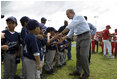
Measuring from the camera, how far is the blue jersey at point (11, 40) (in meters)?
3.10

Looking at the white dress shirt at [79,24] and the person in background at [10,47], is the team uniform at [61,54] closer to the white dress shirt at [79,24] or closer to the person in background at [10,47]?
the white dress shirt at [79,24]

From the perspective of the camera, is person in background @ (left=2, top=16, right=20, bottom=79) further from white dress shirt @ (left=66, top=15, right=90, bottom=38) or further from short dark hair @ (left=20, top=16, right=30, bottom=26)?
white dress shirt @ (left=66, top=15, right=90, bottom=38)

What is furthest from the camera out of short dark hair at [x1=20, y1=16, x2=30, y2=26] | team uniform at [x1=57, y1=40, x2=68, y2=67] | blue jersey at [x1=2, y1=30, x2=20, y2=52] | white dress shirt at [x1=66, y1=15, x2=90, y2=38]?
team uniform at [x1=57, y1=40, x2=68, y2=67]

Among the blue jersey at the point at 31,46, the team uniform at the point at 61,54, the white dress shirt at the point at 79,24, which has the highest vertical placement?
the white dress shirt at the point at 79,24

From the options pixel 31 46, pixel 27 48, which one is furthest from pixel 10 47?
pixel 31 46

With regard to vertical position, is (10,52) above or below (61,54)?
above

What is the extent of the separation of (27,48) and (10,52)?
2.73 ft

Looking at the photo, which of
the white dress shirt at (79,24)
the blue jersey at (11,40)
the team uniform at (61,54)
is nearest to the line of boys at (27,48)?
the blue jersey at (11,40)

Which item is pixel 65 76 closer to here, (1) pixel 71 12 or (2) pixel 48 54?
(2) pixel 48 54

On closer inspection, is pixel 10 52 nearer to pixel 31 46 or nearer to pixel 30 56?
pixel 30 56

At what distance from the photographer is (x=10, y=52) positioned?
3201mm

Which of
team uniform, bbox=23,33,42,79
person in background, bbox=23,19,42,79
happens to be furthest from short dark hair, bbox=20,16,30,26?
team uniform, bbox=23,33,42,79

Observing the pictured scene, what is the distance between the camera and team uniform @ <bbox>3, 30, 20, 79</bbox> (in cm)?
312

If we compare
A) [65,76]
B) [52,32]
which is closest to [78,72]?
[65,76]
